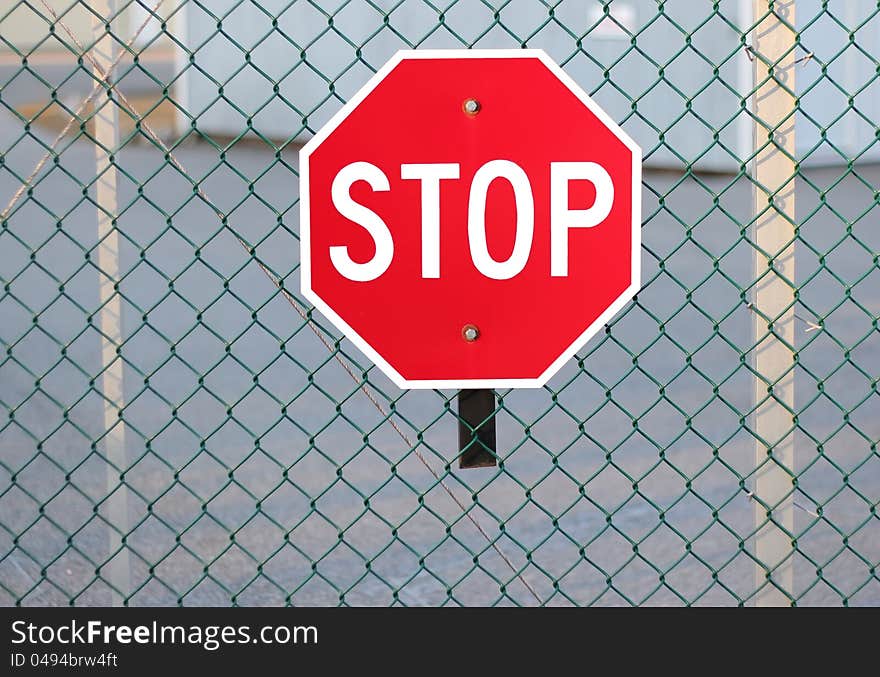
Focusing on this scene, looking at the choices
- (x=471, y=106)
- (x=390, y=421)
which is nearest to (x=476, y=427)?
(x=390, y=421)

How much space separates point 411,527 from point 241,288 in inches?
150

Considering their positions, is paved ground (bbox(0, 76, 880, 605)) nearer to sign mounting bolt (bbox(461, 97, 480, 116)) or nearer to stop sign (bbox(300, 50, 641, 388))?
stop sign (bbox(300, 50, 641, 388))

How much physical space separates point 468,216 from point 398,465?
1976mm

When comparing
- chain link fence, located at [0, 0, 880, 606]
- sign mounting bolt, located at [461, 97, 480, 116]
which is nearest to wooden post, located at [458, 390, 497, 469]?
chain link fence, located at [0, 0, 880, 606]

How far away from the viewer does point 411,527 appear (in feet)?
14.9

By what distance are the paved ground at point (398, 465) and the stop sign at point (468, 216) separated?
0.36ft

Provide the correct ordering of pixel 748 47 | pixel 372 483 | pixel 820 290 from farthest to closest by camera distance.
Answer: pixel 820 290 < pixel 372 483 < pixel 748 47

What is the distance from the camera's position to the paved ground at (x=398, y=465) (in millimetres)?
3189

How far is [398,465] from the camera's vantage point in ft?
14.1

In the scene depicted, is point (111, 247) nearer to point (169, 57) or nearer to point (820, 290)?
point (820, 290)

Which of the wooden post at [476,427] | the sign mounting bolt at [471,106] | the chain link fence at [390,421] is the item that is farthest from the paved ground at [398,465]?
the sign mounting bolt at [471,106]

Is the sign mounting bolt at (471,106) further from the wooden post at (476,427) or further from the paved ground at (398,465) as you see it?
the wooden post at (476,427)

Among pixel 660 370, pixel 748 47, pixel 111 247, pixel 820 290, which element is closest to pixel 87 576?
pixel 111 247

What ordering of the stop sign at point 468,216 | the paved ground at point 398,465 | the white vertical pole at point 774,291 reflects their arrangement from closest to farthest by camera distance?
the stop sign at point 468,216
the white vertical pole at point 774,291
the paved ground at point 398,465
